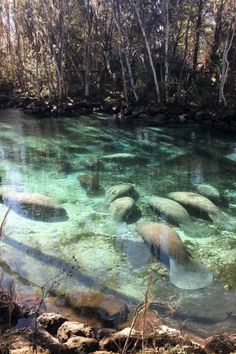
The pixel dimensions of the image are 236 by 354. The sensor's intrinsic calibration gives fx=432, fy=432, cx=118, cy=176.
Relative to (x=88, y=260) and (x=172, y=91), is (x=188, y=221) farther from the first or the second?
(x=172, y=91)

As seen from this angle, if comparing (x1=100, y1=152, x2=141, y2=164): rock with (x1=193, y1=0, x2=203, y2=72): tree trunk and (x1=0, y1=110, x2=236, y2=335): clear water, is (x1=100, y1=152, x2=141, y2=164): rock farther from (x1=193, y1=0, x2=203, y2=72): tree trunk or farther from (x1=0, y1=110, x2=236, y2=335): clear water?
(x1=193, y1=0, x2=203, y2=72): tree trunk

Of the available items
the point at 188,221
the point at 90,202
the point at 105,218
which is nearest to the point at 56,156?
the point at 90,202

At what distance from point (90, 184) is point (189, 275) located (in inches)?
195

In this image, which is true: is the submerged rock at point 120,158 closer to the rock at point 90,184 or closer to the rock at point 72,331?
the rock at point 90,184

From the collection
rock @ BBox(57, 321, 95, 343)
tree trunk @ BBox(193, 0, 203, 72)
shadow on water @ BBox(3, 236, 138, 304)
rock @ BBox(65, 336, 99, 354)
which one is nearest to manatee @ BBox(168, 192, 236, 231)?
shadow on water @ BBox(3, 236, 138, 304)

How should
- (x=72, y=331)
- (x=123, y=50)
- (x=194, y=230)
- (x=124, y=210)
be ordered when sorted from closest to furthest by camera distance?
(x=72, y=331) → (x=194, y=230) → (x=124, y=210) → (x=123, y=50)

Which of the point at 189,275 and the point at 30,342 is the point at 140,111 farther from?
the point at 30,342

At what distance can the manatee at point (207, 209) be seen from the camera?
8414mm

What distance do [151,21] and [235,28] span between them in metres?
4.54

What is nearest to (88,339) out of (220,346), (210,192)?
(220,346)

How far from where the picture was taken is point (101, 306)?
568 cm

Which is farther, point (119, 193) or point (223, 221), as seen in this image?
point (119, 193)

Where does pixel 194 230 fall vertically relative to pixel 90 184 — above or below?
below

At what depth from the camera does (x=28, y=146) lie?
1580 cm
